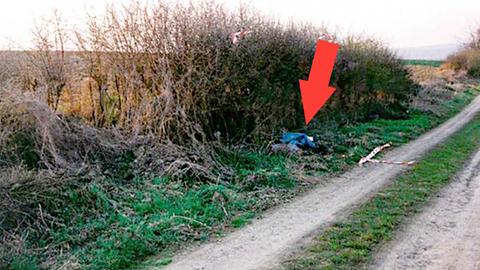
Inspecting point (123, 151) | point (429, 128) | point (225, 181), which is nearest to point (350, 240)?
point (225, 181)

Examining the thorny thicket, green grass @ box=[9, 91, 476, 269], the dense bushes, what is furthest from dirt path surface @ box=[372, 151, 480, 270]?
the dense bushes

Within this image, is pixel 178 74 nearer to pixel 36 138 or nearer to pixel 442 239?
pixel 36 138

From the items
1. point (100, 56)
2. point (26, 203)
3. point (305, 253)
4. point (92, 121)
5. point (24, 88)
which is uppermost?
point (100, 56)

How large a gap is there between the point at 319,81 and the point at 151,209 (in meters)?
9.68

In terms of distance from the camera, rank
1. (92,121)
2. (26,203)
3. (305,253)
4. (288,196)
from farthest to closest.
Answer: (92,121) < (288,196) < (26,203) < (305,253)

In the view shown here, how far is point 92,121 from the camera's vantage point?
10523 mm

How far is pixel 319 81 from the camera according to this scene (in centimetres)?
1573

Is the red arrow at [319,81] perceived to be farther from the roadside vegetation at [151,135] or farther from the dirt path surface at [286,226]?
the dirt path surface at [286,226]

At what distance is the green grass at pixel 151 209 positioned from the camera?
19.7 feet

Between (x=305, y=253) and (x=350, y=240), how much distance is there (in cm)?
72

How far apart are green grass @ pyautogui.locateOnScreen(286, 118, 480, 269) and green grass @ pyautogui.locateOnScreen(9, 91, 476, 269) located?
4.64ft

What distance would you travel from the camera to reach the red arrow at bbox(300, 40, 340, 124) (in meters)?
14.5

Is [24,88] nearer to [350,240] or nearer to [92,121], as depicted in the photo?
[92,121]

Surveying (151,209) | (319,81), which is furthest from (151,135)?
(319,81)
